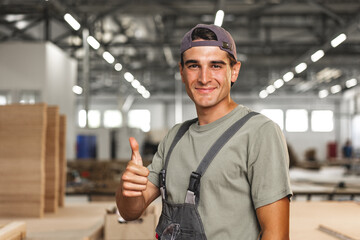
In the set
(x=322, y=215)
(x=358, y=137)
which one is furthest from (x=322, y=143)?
(x=322, y=215)

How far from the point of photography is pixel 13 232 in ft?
6.66

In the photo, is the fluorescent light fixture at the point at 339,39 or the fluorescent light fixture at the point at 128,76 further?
the fluorescent light fixture at the point at 128,76

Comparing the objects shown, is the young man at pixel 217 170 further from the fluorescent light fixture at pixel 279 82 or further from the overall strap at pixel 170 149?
the fluorescent light fixture at pixel 279 82

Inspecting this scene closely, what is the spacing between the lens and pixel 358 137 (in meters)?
22.6

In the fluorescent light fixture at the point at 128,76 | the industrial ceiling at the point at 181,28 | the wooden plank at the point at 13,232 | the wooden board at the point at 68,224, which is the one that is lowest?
the wooden board at the point at 68,224

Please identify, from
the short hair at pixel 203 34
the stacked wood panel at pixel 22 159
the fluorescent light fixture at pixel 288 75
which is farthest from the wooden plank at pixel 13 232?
the fluorescent light fixture at pixel 288 75

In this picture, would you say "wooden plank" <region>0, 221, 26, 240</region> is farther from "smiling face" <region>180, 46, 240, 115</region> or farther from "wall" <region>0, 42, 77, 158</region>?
"wall" <region>0, 42, 77, 158</region>

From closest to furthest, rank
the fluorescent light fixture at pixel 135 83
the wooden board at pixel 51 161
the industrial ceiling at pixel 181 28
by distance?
the wooden board at pixel 51 161, the industrial ceiling at pixel 181 28, the fluorescent light fixture at pixel 135 83

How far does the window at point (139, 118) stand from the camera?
25.4 m

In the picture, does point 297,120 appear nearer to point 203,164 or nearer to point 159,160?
point 159,160

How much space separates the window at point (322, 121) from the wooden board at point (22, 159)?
947 inches

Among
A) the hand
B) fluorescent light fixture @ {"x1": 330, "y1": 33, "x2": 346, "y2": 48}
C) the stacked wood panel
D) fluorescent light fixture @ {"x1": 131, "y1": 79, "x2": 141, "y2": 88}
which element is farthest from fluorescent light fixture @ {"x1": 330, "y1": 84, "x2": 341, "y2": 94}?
the hand

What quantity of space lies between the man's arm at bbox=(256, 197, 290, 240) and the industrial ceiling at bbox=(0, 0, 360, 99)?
4.69 meters

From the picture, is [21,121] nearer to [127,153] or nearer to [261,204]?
[261,204]
